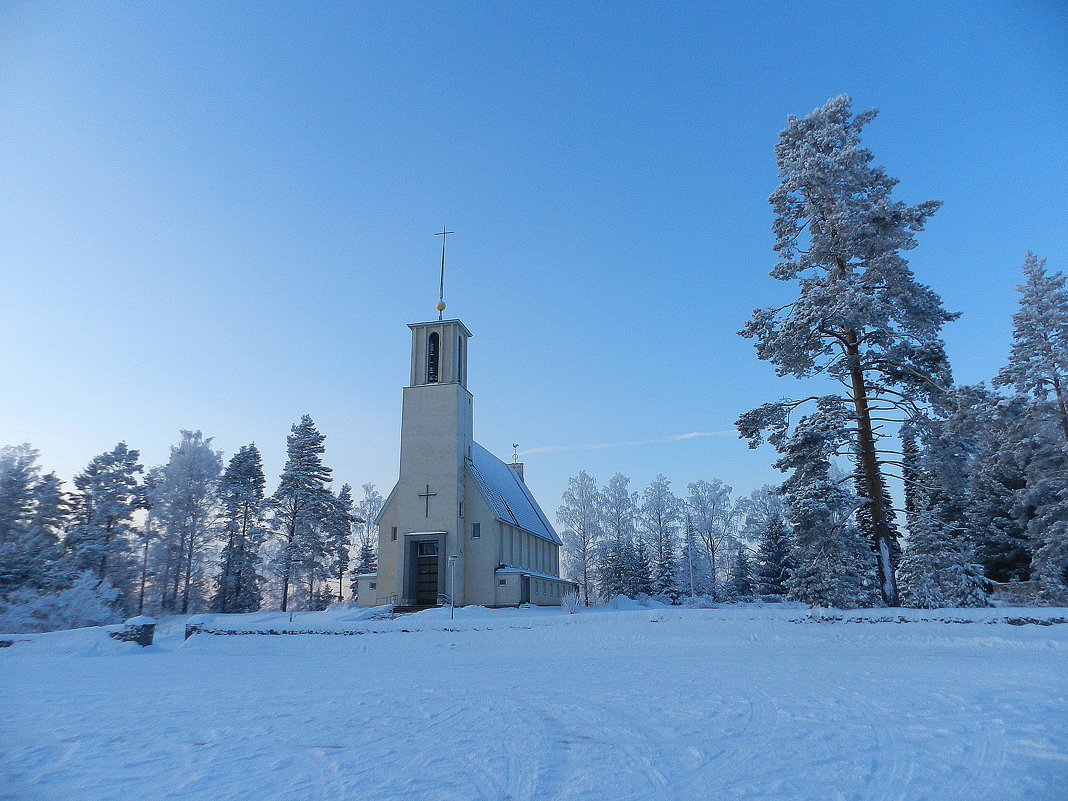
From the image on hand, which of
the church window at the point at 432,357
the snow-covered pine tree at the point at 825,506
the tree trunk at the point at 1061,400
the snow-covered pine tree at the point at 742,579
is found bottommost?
the snow-covered pine tree at the point at 742,579

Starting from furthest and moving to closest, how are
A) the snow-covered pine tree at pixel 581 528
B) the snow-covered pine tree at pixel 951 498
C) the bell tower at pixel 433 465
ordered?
the snow-covered pine tree at pixel 581 528
the bell tower at pixel 433 465
the snow-covered pine tree at pixel 951 498

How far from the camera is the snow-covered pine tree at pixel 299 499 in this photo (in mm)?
35281

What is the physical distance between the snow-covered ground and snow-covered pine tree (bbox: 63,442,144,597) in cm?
2573

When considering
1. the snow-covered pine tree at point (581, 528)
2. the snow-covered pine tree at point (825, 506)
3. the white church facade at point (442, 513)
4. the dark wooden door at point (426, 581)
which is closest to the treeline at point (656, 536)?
the snow-covered pine tree at point (581, 528)

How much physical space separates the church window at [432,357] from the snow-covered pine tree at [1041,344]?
26611 mm

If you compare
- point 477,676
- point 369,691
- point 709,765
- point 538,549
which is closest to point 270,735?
point 369,691

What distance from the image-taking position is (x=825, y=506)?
44.3 feet

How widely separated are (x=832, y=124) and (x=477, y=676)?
16.1 metres

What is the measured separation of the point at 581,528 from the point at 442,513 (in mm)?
22596

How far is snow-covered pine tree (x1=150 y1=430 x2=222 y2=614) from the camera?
36.9 meters

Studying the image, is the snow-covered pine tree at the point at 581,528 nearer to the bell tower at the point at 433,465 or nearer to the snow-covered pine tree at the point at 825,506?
the bell tower at the point at 433,465

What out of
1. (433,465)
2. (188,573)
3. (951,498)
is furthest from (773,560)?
(188,573)

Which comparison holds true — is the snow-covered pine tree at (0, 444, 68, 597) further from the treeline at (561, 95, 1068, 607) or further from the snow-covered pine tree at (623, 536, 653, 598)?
the snow-covered pine tree at (623, 536, 653, 598)

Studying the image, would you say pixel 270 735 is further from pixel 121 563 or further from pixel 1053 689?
pixel 121 563
